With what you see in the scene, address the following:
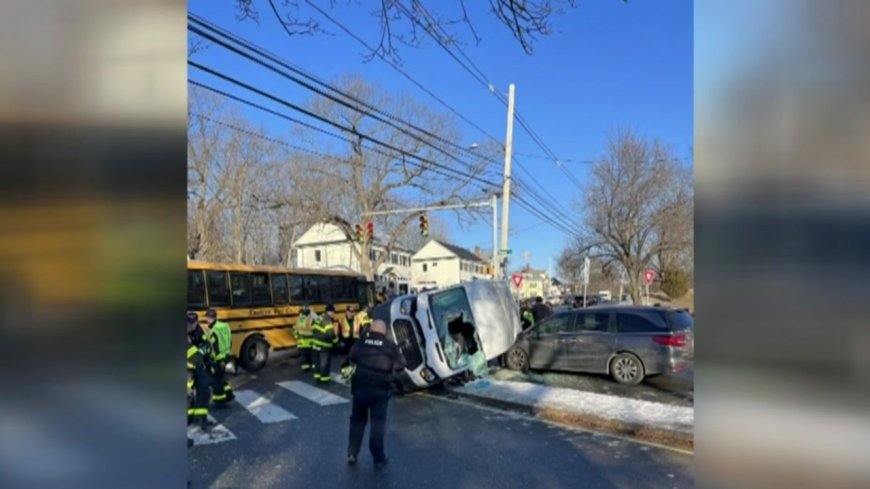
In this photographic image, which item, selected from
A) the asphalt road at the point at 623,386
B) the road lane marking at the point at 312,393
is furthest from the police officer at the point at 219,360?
the asphalt road at the point at 623,386

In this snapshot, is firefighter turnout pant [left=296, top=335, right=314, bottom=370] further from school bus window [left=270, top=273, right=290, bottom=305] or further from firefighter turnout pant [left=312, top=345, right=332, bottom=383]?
school bus window [left=270, top=273, right=290, bottom=305]

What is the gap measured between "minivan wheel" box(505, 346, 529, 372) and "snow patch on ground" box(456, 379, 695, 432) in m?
2.05

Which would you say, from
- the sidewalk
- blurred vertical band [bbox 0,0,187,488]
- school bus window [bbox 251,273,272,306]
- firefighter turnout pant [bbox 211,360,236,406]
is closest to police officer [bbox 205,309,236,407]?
firefighter turnout pant [bbox 211,360,236,406]

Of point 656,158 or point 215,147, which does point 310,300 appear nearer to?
point 215,147

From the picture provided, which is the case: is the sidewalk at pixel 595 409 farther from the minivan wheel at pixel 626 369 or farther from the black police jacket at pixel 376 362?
the black police jacket at pixel 376 362

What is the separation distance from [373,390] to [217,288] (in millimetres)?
9870

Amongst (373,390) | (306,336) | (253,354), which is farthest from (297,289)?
(373,390)

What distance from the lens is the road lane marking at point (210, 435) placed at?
7453 mm

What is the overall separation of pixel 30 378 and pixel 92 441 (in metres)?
0.27

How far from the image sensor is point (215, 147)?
2969cm

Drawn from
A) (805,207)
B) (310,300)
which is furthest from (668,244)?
(805,207)

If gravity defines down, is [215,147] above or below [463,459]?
above

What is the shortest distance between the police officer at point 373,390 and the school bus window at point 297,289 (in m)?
11.5

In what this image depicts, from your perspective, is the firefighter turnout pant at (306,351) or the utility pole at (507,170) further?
the utility pole at (507,170)
